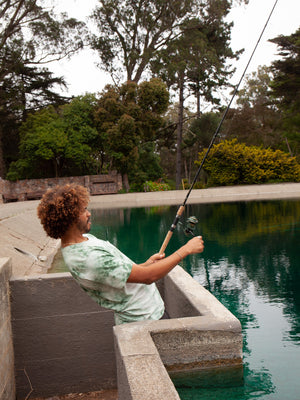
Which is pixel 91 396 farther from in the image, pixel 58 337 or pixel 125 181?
pixel 125 181

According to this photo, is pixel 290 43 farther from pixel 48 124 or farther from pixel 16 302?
pixel 16 302

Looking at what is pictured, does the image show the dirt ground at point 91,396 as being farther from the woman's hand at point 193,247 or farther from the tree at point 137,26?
the tree at point 137,26

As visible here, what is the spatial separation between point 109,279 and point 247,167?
22086mm

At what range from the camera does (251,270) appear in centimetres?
712

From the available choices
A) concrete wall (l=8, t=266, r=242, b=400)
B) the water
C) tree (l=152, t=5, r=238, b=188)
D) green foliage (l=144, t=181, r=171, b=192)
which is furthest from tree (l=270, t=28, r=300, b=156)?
concrete wall (l=8, t=266, r=242, b=400)

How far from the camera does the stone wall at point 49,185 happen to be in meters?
25.6

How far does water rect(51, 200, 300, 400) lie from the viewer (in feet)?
11.0

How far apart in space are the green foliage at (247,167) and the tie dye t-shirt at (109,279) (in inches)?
845

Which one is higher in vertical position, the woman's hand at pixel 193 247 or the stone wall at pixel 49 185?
the woman's hand at pixel 193 247

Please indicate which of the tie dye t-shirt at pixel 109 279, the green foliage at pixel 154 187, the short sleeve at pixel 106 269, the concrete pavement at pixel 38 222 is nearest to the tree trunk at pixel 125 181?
the green foliage at pixel 154 187

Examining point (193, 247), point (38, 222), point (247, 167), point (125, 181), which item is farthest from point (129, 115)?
point (193, 247)

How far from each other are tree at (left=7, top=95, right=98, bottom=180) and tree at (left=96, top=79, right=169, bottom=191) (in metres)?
0.89

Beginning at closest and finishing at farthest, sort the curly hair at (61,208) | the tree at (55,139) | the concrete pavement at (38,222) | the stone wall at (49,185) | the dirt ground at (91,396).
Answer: the curly hair at (61,208), the dirt ground at (91,396), the concrete pavement at (38,222), the tree at (55,139), the stone wall at (49,185)

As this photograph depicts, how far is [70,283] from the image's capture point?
3354mm
